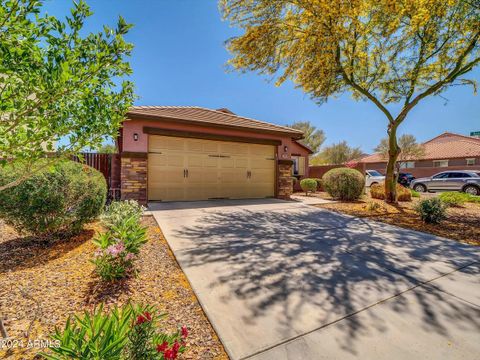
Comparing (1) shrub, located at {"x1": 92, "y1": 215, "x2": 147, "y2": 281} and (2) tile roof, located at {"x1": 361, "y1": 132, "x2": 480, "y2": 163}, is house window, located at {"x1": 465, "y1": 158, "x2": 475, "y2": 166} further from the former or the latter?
(1) shrub, located at {"x1": 92, "y1": 215, "x2": 147, "y2": 281}

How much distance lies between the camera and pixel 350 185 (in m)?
10.1

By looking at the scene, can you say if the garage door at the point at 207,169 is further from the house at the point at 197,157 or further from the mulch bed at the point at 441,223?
the mulch bed at the point at 441,223

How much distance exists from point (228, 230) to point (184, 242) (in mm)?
1169

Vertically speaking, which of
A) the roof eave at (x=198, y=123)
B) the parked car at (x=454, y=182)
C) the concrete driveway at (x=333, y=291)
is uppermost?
the roof eave at (x=198, y=123)

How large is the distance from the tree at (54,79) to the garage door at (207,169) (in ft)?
20.9

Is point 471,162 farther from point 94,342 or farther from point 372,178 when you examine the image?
point 94,342

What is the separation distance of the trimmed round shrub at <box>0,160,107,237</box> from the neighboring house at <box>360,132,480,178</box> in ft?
88.0

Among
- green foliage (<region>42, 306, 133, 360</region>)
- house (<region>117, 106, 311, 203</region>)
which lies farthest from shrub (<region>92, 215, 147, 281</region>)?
house (<region>117, 106, 311, 203</region>)

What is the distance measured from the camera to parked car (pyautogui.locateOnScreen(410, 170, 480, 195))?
14.0 meters

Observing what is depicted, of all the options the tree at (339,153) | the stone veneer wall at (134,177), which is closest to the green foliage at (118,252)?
the stone veneer wall at (134,177)

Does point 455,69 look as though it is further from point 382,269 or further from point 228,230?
point 228,230

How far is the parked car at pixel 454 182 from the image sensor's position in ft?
46.0

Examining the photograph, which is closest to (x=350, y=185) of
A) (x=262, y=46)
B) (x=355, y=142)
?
(x=262, y=46)

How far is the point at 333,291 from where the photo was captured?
8.57 ft
